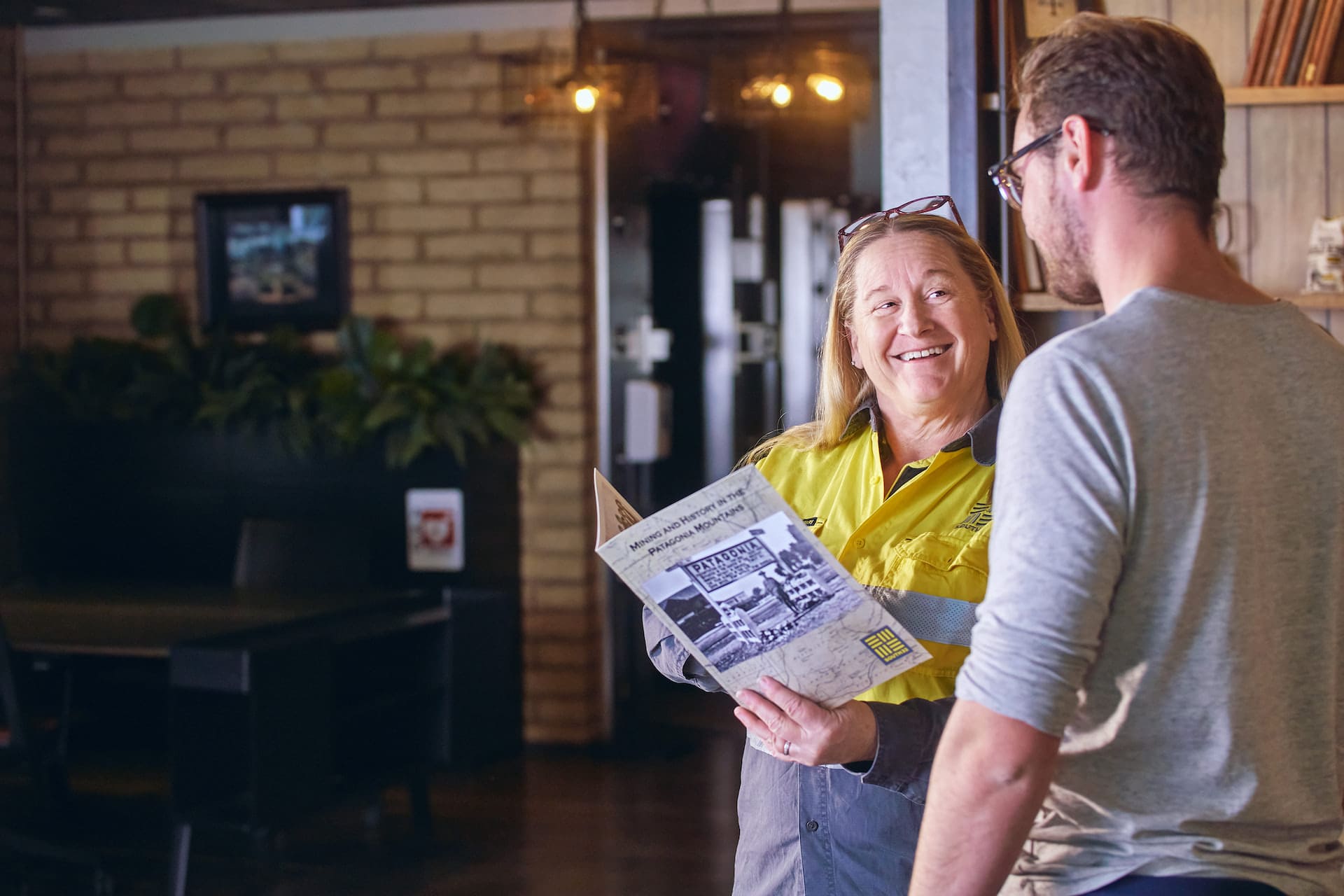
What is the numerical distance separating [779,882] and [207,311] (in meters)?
4.63

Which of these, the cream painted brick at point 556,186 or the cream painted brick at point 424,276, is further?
the cream painted brick at point 424,276

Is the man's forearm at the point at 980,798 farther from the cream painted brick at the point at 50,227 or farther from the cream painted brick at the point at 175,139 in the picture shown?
the cream painted brick at the point at 50,227

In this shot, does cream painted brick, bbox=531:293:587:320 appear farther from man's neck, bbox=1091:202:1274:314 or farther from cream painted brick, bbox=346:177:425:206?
man's neck, bbox=1091:202:1274:314

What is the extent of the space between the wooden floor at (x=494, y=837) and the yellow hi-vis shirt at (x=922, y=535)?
2.35 metres

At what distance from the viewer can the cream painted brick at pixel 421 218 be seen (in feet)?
17.2

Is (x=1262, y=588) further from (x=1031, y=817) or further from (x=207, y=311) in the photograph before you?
(x=207, y=311)

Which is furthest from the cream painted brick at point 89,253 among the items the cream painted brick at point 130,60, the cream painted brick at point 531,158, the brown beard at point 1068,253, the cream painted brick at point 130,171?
the brown beard at point 1068,253

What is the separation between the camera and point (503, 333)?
5188mm

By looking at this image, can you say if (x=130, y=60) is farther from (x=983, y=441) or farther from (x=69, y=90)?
(x=983, y=441)

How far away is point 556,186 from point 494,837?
2474 millimetres

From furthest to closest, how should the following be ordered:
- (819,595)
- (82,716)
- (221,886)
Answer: (82,716) < (221,886) < (819,595)

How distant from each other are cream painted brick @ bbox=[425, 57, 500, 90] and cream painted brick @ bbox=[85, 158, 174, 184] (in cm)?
124

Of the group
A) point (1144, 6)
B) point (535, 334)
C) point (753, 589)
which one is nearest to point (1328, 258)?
point (1144, 6)

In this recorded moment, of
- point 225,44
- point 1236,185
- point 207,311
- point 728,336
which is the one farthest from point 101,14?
point 1236,185
